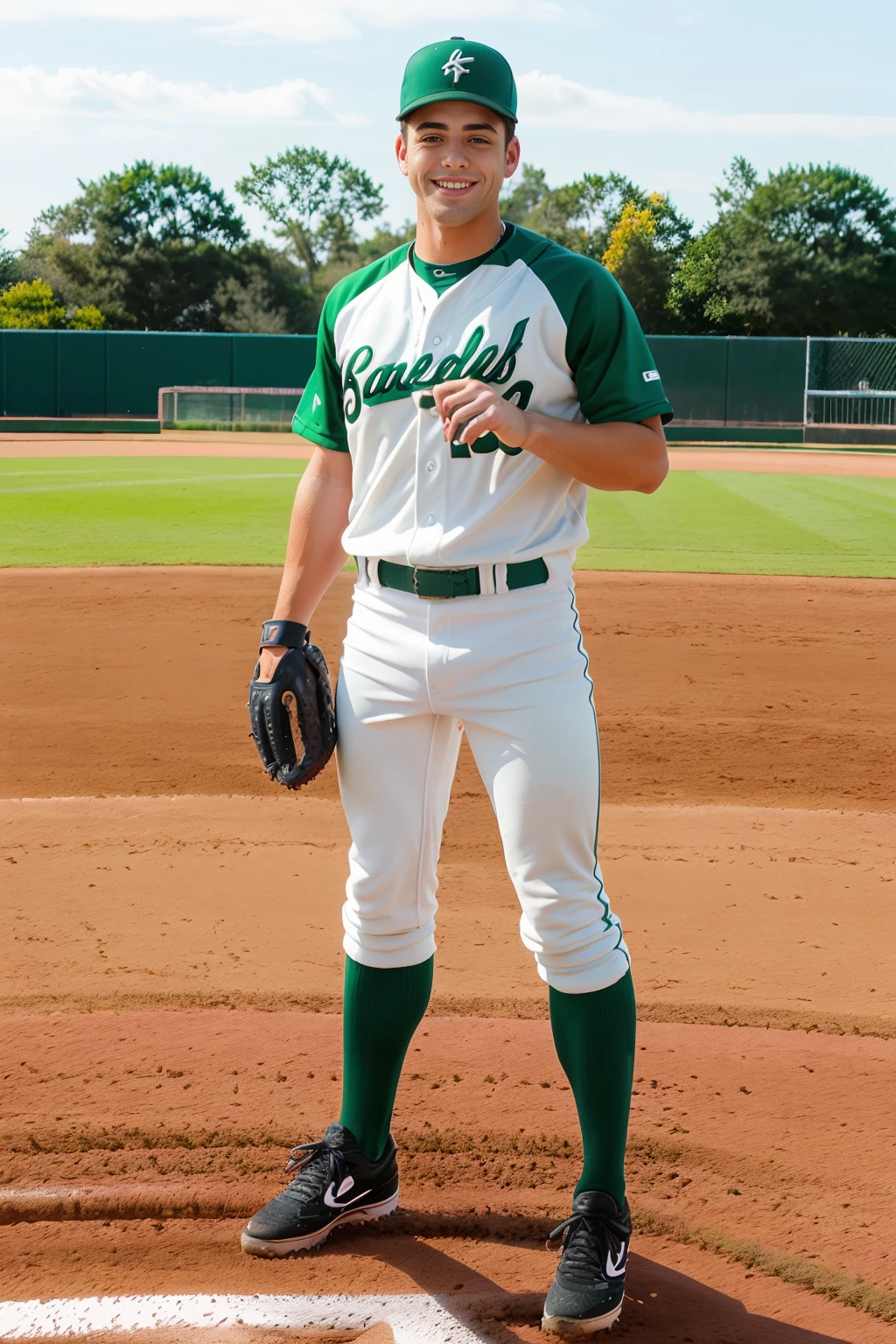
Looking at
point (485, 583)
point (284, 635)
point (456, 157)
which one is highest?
point (456, 157)

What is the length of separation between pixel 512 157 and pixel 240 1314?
2.03 m

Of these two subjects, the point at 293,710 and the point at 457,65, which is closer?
the point at 457,65

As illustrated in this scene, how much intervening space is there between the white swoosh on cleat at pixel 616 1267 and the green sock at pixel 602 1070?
0.33 feet

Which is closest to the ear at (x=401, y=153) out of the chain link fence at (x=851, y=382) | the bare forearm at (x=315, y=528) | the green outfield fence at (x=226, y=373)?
the bare forearm at (x=315, y=528)

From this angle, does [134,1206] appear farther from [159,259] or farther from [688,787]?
[159,259]

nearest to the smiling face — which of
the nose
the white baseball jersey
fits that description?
the nose

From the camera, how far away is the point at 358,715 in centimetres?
232

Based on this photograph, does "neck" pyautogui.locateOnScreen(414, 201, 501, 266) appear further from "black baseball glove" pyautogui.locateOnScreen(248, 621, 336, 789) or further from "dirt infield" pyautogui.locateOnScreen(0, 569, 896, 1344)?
"dirt infield" pyautogui.locateOnScreen(0, 569, 896, 1344)

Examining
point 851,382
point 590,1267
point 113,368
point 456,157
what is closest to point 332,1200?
point 590,1267

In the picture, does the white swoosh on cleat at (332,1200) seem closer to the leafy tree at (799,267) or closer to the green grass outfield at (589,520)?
the green grass outfield at (589,520)

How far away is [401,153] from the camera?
231 centimetres

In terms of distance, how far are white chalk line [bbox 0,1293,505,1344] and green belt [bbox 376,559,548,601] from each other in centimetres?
118

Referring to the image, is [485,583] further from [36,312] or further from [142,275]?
[142,275]

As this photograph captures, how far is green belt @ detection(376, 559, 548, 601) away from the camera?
2.19 meters
